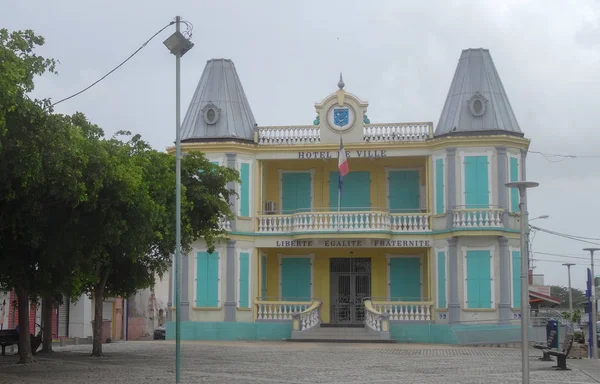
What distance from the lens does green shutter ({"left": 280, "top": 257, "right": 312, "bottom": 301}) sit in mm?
41750

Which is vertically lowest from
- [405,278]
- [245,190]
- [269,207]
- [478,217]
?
[405,278]

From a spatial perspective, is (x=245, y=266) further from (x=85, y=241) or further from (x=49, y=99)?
(x=49, y=99)

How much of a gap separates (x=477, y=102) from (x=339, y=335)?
10635 millimetres

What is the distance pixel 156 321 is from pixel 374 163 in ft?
76.3

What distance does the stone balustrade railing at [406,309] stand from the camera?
38.8m

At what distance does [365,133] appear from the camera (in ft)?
132

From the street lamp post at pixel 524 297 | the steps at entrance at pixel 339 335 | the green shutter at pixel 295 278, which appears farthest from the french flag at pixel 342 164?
the street lamp post at pixel 524 297

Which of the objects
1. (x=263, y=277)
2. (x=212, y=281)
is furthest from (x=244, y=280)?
(x=263, y=277)

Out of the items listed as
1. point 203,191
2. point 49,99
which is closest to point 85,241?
point 49,99

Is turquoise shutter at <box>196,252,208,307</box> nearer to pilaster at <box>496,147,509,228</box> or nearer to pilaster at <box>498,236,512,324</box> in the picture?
pilaster at <box>498,236,512,324</box>

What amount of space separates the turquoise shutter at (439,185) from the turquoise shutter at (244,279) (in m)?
7.98

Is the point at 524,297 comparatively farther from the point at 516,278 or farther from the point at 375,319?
the point at 516,278

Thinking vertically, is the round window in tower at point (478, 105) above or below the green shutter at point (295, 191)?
above

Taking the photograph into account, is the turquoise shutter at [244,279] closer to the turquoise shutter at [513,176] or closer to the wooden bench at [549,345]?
the turquoise shutter at [513,176]
